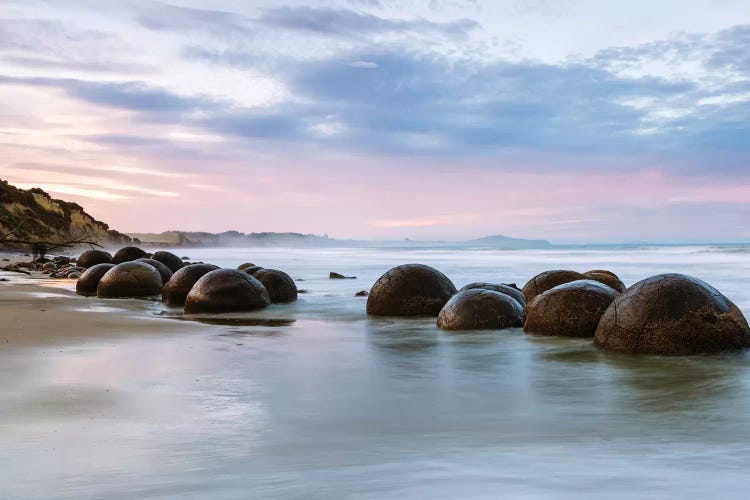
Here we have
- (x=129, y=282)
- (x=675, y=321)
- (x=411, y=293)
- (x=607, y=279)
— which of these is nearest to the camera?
(x=675, y=321)

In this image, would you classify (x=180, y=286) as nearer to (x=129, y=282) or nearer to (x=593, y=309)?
(x=129, y=282)

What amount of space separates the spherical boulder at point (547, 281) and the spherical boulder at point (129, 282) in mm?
9364

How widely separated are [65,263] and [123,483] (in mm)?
32790

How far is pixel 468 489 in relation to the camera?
3588 millimetres

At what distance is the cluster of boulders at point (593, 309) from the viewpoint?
8.27m

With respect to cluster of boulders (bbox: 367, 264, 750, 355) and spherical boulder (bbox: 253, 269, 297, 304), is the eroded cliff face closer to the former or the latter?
spherical boulder (bbox: 253, 269, 297, 304)

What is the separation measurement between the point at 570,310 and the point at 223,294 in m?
6.62

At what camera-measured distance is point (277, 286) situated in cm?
1608

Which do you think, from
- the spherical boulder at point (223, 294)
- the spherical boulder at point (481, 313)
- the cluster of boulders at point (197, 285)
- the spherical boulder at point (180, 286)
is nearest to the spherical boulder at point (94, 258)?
the cluster of boulders at point (197, 285)

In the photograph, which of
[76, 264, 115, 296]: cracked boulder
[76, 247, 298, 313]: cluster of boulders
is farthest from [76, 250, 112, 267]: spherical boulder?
[76, 264, 115, 296]: cracked boulder

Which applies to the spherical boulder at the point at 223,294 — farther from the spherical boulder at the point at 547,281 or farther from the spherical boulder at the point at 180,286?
the spherical boulder at the point at 547,281

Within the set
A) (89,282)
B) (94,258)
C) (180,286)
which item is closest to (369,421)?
(180,286)

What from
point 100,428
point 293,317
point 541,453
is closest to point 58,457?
point 100,428

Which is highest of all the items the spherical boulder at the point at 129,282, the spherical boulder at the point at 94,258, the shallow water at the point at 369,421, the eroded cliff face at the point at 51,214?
the eroded cliff face at the point at 51,214
